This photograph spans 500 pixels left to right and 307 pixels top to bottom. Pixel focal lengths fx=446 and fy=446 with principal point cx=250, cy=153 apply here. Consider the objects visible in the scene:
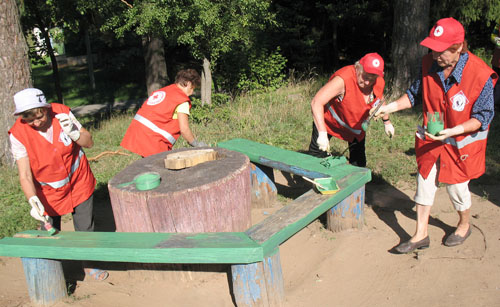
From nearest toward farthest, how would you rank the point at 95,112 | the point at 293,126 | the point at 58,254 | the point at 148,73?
the point at 58,254 < the point at 293,126 < the point at 148,73 < the point at 95,112

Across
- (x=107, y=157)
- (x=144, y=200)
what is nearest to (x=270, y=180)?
(x=144, y=200)

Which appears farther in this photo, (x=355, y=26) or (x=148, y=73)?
(x=355, y=26)

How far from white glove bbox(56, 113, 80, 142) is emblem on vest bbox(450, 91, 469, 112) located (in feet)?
8.63

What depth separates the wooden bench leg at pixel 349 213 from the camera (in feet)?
12.5

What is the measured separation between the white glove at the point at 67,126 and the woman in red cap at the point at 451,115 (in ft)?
7.47

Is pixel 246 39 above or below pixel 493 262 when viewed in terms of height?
above

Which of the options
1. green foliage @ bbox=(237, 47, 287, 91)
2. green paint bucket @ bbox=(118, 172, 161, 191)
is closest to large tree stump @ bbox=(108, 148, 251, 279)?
green paint bucket @ bbox=(118, 172, 161, 191)

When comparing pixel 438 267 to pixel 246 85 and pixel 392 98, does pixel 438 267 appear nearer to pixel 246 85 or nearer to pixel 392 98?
pixel 392 98

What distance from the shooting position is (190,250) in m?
2.64

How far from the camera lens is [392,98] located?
838 centimetres

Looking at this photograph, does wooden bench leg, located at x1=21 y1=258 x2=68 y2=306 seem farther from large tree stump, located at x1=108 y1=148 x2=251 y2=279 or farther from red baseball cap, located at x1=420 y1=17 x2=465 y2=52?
red baseball cap, located at x1=420 y1=17 x2=465 y2=52

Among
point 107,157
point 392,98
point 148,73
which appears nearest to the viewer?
point 107,157

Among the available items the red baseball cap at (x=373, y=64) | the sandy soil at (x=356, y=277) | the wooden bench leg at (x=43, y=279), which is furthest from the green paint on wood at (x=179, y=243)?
the red baseball cap at (x=373, y=64)

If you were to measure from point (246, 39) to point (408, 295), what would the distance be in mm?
6602
